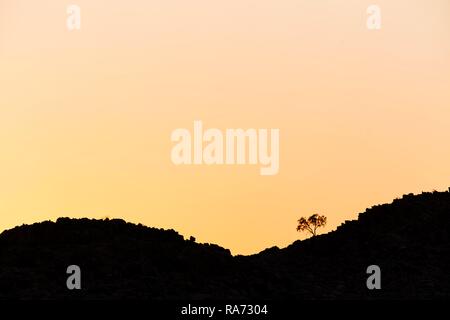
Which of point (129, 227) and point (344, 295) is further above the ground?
point (129, 227)

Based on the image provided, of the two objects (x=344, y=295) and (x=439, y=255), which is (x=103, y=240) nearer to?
(x=344, y=295)

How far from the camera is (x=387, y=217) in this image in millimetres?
74625

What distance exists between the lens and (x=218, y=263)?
5562 centimetres

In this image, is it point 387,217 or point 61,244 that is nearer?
point 61,244

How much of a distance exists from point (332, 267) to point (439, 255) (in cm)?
882

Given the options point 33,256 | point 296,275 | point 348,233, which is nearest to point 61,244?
point 33,256

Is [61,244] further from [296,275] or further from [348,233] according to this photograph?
[348,233]

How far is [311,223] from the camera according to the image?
83.1 metres

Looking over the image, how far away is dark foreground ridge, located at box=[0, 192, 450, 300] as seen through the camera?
5012cm

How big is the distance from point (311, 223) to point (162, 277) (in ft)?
111

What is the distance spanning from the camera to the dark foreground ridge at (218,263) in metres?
50.1

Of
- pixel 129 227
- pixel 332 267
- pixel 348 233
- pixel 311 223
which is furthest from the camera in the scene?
pixel 311 223

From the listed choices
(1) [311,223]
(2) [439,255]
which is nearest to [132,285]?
(2) [439,255]

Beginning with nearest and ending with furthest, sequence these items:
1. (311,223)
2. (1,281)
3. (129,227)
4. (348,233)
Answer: (1,281) → (129,227) → (348,233) → (311,223)
